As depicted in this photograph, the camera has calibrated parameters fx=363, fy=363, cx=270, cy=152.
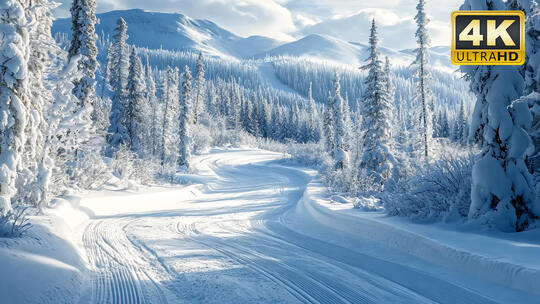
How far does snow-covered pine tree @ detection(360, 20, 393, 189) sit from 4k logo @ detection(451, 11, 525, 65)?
1267 cm

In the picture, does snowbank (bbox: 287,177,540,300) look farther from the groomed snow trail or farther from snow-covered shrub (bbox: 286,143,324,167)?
snow-covered shrub (bbox: 286,143,324,167)

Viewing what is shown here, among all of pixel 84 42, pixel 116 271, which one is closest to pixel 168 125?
pixel 84 42

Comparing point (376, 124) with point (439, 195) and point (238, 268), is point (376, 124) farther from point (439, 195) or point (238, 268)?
point (238, 268)

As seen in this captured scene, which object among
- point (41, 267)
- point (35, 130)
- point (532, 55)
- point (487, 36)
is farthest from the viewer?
point (35, 130)

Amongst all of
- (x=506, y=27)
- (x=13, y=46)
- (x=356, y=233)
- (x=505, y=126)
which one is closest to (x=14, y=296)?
(x=13, y=46)

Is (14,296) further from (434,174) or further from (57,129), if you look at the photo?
(434,174)

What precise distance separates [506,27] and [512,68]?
110 centimetres

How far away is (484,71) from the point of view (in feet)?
22.1

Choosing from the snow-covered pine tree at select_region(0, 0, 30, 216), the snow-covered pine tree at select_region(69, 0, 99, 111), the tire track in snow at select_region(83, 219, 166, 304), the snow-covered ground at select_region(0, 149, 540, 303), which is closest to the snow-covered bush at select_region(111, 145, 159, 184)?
the snow-covered pine tree at select_region(69, 0, 99, 111)

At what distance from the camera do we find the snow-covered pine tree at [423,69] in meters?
26.2

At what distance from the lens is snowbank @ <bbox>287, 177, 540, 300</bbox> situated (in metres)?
4.51

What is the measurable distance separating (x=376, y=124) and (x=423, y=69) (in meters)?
9.64

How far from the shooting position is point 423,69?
27.3 m

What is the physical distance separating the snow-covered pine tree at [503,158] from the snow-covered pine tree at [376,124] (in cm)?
1307
